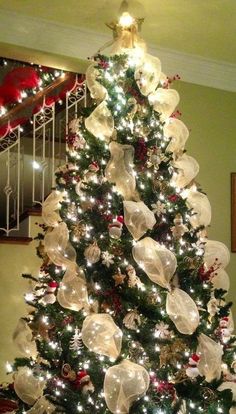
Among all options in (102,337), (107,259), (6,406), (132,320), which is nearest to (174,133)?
(107,259)

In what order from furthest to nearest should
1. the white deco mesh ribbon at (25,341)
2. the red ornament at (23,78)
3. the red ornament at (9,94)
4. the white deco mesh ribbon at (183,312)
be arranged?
the red ornament at (9,94)
the red ornament at (23,78)
the white deco mesh ribbon at (25,341)
the white deco mesh ribbon at (183,312)

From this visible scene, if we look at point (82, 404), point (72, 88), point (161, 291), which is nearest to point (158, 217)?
point (161, 291)

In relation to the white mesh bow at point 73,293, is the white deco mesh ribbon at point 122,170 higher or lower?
higher

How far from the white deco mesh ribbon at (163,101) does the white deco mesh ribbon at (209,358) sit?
109 centimetres

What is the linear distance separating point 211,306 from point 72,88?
217cm

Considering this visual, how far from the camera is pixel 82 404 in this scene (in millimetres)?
2336

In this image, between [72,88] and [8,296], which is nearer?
[8,296]

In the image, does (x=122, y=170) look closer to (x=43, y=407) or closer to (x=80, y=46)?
(x=43, y=407)

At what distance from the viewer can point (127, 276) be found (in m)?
2.42

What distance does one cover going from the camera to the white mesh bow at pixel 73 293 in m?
2.40

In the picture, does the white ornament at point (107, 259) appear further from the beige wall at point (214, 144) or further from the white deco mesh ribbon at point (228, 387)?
the beige wall at point (214, 144)

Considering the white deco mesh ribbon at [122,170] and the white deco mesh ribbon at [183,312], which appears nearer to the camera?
the white deco mesh ribbon at [183,312]

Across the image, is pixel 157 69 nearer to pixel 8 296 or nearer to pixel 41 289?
Answer: pixel 41 289

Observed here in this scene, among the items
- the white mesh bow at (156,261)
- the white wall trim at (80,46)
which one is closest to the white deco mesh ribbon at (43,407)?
the white mesh bow at (156,261)
